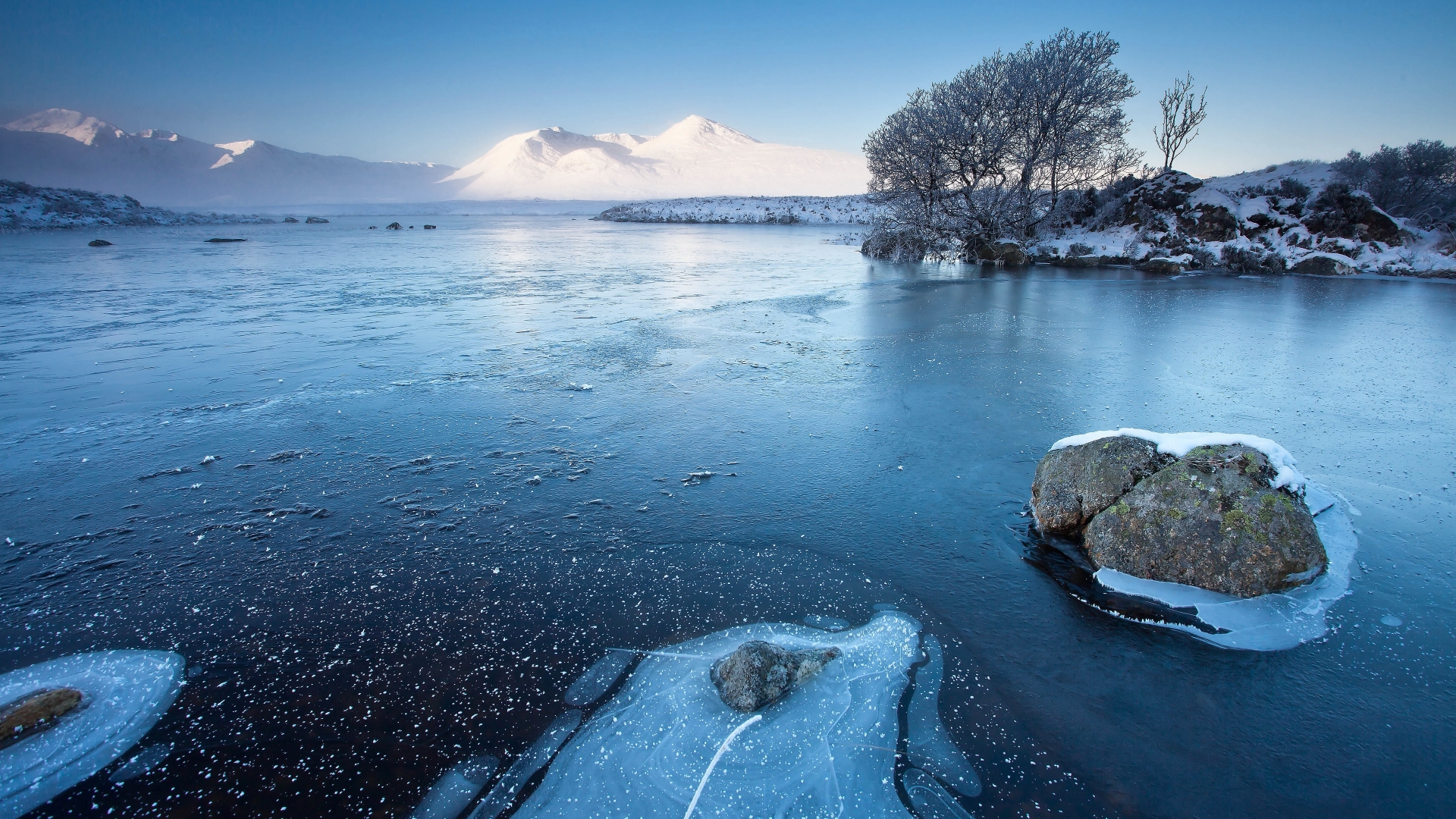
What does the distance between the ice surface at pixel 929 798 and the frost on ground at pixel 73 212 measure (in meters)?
54.3

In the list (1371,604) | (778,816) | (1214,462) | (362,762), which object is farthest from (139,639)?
(1371,604)

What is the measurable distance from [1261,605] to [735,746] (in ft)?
10.7

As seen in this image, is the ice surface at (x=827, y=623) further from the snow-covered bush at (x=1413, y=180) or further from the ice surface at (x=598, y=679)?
the snow-covered bush at (x=1413, y=180)

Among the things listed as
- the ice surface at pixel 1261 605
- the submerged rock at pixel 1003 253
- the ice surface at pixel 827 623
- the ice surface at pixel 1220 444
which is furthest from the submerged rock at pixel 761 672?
the submerged rock at pixel 1003 253

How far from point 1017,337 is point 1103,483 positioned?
22.1 ft

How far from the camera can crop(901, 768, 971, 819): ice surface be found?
8.04 feet

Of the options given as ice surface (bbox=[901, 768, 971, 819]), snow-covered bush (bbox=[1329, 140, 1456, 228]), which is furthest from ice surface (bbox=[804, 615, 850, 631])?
snow-covered bush (bbox=[1329, 140, 1456, 228])

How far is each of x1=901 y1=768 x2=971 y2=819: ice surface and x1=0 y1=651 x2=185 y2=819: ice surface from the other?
11.0 feet

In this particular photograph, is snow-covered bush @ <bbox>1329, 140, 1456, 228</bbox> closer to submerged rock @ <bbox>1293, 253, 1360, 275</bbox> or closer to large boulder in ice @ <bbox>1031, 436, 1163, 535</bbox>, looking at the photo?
submerged rock @ <bbox>1293, 253, 1360, 275</bbox>

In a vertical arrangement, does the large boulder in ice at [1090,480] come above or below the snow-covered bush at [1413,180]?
below

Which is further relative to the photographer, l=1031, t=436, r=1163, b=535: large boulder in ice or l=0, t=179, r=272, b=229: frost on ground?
l=0, t=179, r=272, b=229: frost on ground

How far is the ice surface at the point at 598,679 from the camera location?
3.01 metres

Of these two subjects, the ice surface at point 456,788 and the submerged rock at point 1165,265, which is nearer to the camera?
the ice surface at point 456,788

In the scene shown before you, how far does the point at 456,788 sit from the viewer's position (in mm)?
2547
